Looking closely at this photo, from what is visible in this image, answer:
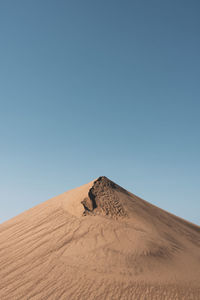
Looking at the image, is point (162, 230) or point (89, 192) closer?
point (162, 230)

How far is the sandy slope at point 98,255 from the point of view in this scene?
23.9 feet

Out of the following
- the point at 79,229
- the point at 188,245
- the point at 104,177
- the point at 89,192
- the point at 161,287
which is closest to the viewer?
the point at 161,287

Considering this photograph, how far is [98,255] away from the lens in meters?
8.67

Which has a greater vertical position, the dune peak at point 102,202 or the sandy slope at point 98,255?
the dune peak at point 102,202

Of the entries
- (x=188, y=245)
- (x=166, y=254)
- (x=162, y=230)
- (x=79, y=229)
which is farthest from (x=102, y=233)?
(x=188, y=245)

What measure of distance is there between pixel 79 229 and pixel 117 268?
2948mm

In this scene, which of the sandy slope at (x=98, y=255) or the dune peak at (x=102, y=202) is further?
the dune peak at (x=102, y=202)

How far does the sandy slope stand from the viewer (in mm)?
7277

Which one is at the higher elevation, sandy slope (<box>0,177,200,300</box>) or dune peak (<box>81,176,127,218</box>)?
dune peak (<box>81,176,127,218</box>)

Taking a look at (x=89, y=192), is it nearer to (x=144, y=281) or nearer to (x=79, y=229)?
(x=79, y=229)

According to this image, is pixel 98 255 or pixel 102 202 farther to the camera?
pixel 102 202

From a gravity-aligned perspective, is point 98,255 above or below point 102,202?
below

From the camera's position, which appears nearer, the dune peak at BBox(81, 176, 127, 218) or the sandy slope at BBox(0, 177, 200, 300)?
the sandy slope at BBox(0, 177, 200, 300)

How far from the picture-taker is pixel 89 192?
1341cm
